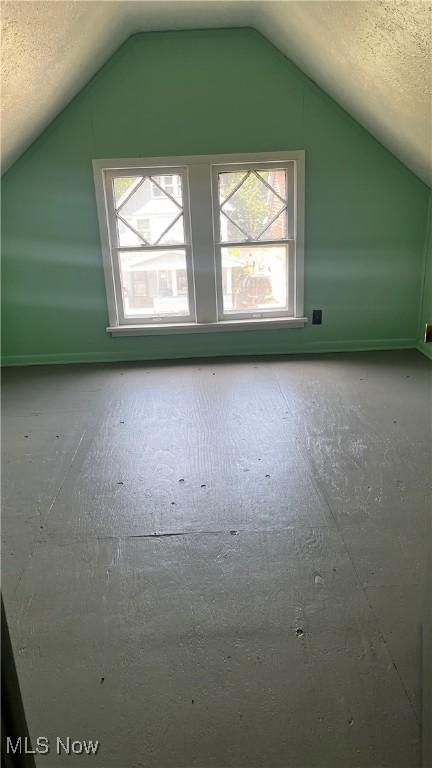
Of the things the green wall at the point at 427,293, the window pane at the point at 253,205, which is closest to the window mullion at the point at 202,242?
the window pane at the point at 253,205

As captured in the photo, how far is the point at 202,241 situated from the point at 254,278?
52 cm

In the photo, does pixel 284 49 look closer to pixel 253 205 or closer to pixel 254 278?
pixel 253 205

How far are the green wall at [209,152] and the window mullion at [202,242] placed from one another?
6.6 inches

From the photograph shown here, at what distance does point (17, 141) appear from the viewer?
3742 mm

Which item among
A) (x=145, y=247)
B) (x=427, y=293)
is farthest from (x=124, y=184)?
(x=427, y=293)

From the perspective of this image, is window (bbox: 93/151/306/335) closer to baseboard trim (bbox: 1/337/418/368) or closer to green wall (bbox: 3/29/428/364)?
green wall (bbox: 3/29/428/364)

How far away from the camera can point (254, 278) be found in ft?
15.0

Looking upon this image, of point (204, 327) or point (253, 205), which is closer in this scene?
point (253, 205)

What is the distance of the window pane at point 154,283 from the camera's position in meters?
4.48

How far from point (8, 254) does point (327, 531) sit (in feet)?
10.9

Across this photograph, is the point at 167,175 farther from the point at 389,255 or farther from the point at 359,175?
the point at 389,255

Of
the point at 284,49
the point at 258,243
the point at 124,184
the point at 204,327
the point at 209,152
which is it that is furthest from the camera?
the point at 204,327

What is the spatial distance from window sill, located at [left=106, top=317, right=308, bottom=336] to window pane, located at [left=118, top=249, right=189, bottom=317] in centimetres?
15

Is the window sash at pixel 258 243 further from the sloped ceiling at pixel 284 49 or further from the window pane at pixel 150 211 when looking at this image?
the sloped ceiling at pixel 284 49
